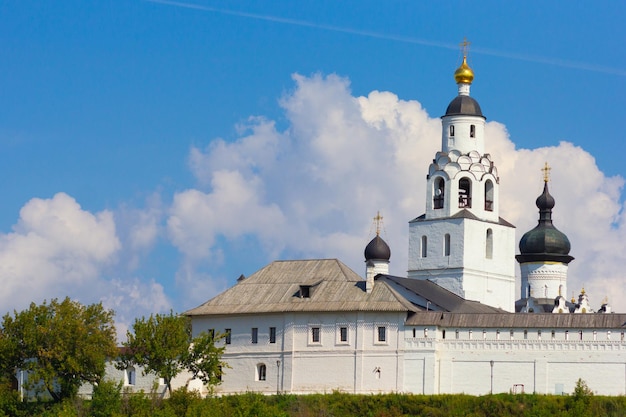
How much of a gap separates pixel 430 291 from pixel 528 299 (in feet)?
50.5

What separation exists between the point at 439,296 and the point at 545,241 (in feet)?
55.6

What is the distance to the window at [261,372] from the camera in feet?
207

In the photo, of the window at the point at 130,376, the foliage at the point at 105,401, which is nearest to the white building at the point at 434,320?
the window at the point at 130,376

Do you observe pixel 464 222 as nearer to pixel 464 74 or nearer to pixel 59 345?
pixel 464 74

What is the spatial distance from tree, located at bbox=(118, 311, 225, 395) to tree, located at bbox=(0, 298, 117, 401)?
3.52 feet

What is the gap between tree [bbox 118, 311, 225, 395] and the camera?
60.8m

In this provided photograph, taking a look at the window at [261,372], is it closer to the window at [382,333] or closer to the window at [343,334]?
the window at [343,334]

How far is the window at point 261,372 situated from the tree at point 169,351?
179 centimetres

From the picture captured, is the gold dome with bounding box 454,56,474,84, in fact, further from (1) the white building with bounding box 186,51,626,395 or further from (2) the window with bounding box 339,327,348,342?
(2) the window with bounding box 339,327,348,342

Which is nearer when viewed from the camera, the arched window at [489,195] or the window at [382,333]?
the window at [382,333]

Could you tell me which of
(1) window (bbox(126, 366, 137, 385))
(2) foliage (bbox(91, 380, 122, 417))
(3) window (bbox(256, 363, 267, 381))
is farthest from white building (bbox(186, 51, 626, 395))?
(2) foliage (bbox(91, 380, 122, 417))

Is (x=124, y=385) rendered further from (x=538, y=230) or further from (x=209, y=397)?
(x=538, y=230)

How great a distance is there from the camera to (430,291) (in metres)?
65.3

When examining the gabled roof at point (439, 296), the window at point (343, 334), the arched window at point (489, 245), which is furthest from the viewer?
the arched window at point (489, 245)
